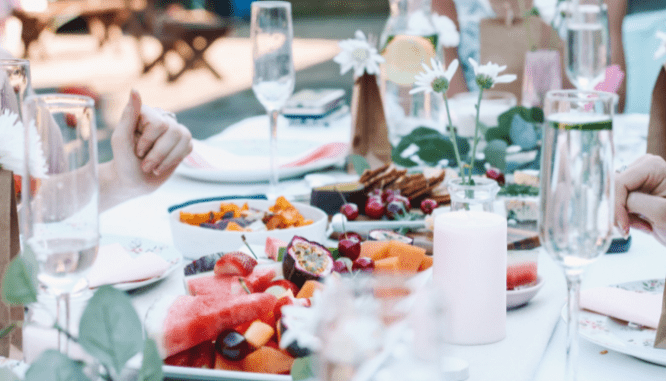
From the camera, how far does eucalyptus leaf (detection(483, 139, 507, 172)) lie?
1.47 meters

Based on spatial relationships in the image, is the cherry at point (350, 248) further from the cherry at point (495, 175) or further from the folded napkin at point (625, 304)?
the cherry at point (495, 175)

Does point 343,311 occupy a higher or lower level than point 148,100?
higher

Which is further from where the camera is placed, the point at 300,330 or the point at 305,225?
the point at 305,225

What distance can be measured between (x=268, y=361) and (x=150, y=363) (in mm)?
261

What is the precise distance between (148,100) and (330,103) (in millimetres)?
5067

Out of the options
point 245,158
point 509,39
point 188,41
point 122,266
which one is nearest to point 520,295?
point 122,266

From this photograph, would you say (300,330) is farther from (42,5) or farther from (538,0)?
(42,5)

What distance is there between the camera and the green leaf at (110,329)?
402 millimetres

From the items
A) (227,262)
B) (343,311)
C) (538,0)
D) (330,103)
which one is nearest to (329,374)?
(343,311)

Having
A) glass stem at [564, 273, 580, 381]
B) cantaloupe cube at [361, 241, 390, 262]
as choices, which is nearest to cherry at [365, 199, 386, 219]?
cantaloupe cube at [361, 241, 390, 262]

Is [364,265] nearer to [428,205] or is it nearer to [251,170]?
[428,205]

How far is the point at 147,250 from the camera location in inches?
41.2

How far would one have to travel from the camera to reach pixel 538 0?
232cm

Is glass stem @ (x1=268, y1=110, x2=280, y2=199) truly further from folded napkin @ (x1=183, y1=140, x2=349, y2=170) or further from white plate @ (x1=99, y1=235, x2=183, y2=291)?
white plate @ (x1=99, y1=235, x2=183, y2=291)
